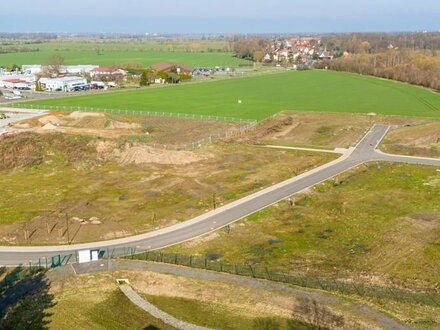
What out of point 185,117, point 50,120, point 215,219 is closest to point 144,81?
point 185,117

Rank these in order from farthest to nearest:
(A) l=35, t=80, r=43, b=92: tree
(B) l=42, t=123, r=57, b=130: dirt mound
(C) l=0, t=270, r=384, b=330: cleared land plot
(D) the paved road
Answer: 1. (A) l=35, t=80, r=43, b=92: tree
2. (B) l=42, t=123, r=57, b=130: dirt mound
3. (D) the paved road
4. (C) l=0, t=270, r=384, b=330: cleared land plot

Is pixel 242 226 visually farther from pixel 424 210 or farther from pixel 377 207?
Result: pixel 424 210

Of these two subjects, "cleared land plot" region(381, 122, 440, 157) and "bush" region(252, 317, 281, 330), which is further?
"cleared land plot" region(381, 122, 440, 157)

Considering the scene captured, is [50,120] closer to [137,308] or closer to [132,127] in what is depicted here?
[132,127]

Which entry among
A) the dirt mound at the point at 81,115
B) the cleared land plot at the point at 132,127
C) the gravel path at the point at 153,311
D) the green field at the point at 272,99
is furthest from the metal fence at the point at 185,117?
the gravel path at the point at 153,311

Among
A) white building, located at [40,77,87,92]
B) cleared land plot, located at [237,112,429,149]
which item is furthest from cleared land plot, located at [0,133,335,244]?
white building, located at [40,77,87,92]

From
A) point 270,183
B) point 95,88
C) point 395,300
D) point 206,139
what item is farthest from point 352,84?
point 395,300

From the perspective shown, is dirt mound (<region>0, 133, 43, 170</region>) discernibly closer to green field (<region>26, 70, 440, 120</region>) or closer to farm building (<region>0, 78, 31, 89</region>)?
green field (<region>26, 70, 440, 120</region>)
